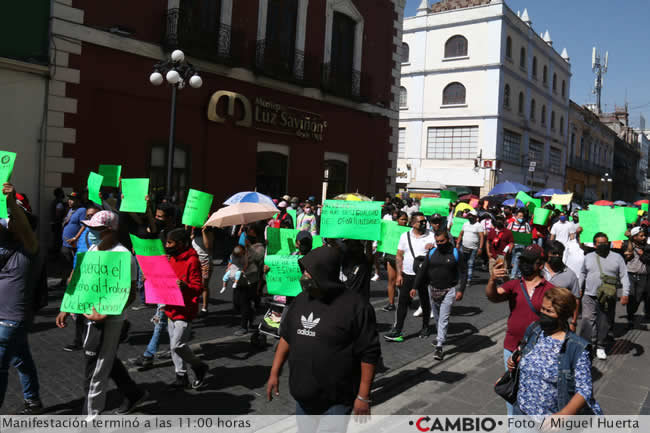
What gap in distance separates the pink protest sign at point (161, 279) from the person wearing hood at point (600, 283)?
5596 millimetres

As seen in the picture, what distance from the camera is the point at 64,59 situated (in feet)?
39.9

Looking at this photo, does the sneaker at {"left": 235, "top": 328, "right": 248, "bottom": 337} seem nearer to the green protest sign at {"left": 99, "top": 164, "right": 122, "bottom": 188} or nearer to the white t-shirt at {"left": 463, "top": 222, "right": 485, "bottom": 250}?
the green protest sign at {"left": 99, "top": 164, "right": 122, "bottom": 188}

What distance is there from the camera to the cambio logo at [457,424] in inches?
193

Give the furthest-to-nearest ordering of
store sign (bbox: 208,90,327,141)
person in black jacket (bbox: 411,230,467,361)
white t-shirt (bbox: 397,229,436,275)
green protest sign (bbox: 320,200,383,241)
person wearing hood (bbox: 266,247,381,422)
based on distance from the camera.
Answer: store sign (bbox: 208,90,327,141) → white t-shirt (bbox: 397,229,436,275) → person in black jacket (bbox: 411,230,467,361) → green protest sign (bbox: 320,200,383,241) → person wearing hood (bbox: 266,247,381,422)

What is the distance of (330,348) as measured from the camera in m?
3.19

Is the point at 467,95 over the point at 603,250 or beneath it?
over

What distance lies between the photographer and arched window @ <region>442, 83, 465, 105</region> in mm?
35406

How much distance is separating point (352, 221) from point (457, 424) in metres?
2.60

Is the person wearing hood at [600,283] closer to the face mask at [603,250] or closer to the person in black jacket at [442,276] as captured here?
the face mask at [603,250]

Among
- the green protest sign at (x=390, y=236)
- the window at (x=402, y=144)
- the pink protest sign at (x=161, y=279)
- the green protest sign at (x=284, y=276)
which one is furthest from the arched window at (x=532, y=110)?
the pink protest sign at (x=161, y=279)

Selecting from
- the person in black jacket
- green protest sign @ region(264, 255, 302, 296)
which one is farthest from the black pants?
green protest sign @ region(264, 255, 302, 296)

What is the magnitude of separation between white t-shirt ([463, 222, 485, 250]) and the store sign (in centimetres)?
740

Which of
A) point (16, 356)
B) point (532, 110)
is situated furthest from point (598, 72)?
point (16, 356)

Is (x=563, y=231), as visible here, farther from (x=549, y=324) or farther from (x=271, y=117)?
(x=549, y=324)
